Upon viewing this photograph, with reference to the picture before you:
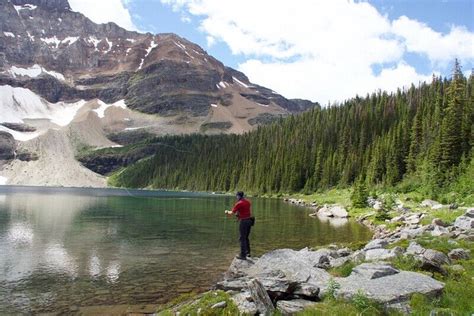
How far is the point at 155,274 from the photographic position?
23438 mm

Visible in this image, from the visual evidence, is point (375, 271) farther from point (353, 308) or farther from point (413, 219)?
point (413, 219)

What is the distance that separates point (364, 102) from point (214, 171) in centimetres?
7199

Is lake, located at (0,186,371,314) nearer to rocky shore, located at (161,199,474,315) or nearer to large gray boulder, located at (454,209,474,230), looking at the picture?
rocky shore, located at (161,199,474,315)

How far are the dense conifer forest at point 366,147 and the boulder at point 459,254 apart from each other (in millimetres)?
36026

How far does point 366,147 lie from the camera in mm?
120625

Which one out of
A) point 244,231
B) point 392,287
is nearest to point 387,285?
point 392,287

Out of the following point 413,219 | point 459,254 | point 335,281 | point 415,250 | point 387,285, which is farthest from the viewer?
point 413,219

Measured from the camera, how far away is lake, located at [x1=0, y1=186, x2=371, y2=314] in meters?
19.3

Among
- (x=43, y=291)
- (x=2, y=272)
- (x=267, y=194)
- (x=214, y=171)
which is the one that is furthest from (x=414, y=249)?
(x=214, y=171)

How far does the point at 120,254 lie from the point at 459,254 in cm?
2158

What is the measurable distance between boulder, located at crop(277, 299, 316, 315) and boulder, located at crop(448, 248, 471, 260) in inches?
309

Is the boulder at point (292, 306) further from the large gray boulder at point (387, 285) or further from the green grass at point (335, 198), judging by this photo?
the green grass at point (335, 198)

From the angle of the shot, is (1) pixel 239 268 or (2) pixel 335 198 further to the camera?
(2) pixel 335 198

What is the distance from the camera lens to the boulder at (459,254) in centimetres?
1630
